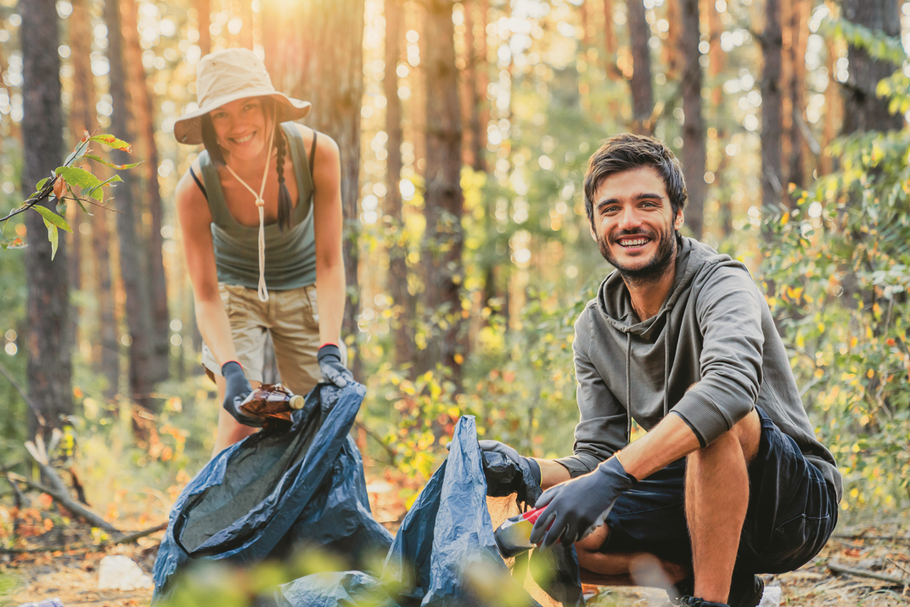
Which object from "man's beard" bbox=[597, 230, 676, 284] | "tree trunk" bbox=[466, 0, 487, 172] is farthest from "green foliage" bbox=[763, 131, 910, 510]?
"tree trunk" bbox=[466, 0, 487, 172]

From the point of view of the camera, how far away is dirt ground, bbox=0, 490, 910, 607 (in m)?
2.46

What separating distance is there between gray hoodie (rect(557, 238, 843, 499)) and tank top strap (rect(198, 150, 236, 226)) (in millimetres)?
1381

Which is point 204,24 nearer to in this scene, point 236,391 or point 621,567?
point 236,391

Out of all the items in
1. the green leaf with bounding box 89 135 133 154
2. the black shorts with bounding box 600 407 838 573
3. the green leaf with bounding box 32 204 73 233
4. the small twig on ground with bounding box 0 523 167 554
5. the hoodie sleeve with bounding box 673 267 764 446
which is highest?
the green leaf with bounding box 89 135 133 154

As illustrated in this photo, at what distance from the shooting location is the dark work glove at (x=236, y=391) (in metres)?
2.46

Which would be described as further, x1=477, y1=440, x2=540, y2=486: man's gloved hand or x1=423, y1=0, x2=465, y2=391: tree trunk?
x1=423, y1=0, x2=465, y2=391: tree trunk

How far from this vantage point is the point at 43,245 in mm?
4988

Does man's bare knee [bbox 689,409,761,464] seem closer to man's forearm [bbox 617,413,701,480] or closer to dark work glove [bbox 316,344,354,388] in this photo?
man's forearm [bbox 617,413,701,480]

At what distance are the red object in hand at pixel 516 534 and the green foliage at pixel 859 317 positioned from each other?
209cm

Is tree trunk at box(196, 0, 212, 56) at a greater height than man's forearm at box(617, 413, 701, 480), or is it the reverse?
tree trunk at box(196, 0, 212, 56)

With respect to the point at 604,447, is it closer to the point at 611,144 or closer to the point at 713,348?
the point at 713,348

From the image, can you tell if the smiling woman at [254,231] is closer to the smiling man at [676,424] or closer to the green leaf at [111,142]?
the green leaf at [111,142]

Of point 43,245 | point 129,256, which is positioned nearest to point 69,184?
point 43,245

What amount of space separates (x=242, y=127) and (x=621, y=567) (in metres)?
1.94
